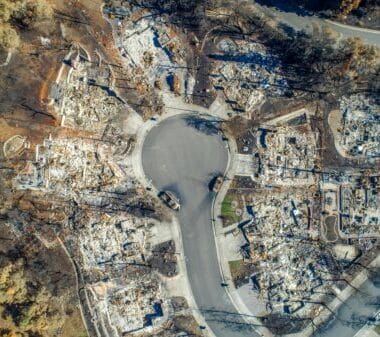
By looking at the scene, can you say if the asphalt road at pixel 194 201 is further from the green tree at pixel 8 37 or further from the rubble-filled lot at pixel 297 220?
the green tree at pixel 8 37

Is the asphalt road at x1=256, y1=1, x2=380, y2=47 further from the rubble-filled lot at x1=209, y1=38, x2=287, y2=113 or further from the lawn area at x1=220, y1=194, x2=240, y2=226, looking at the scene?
the lawn area at x1=220, y1=194, x2=240, y2=226

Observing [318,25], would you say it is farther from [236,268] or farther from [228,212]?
[236,268]

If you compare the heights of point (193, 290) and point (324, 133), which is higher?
point (324, 133)

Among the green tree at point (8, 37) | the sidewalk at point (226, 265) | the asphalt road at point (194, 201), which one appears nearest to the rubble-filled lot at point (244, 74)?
the asphalt road at point (194, 201)

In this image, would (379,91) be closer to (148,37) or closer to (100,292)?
(148,37)

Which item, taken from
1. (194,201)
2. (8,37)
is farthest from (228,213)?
(8,37)

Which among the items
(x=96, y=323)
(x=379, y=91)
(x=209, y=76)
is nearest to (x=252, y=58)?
(x=209, y=76)
